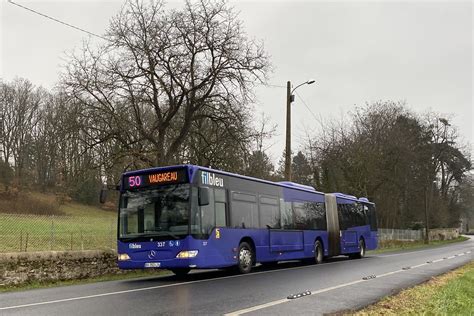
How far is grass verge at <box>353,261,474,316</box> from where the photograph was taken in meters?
7.84

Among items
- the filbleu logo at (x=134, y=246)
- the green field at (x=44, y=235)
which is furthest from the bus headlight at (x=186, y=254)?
the green field at (x=44, y=235)

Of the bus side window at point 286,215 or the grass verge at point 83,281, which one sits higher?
the bus side window at point 286,215

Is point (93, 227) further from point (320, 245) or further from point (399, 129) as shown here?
point (399, 129)

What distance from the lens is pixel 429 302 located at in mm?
8750

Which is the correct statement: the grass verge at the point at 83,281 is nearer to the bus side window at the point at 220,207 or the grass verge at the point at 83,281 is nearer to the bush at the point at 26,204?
the bus side window at the point at 220,207

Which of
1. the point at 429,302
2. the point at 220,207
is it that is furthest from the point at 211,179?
the point at 429,302

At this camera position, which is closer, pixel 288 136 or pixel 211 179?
pixel 211 179

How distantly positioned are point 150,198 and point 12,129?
1992 inches

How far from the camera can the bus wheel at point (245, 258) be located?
14.9 meters

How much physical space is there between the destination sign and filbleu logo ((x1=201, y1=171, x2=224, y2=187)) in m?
0.64

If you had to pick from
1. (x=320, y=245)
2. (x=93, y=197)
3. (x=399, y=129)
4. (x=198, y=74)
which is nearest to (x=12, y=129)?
(x=93, y=197)

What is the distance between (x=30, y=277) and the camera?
14.2 metres

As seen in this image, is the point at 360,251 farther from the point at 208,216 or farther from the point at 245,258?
the point at 208,216

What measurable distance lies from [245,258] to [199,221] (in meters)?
2.68
